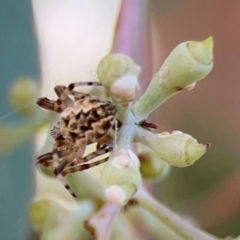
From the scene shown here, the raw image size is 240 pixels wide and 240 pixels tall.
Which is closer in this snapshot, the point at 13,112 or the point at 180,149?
the point at 180,149

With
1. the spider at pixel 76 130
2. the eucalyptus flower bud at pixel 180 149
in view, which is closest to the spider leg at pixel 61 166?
the spider at pixel 76 130

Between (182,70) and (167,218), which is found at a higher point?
(182,70)

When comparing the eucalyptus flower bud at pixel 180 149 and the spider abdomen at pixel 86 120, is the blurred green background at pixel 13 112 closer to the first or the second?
the spider abdomen at pixel 86 120

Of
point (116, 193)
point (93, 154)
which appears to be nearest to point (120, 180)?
point (116, 193)

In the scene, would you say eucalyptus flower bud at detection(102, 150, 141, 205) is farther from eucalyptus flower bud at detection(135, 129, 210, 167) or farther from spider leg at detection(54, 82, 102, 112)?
spider leg at detection(54, 82, 102, 112)

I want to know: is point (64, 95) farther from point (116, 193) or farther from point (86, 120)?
point (116, 193)

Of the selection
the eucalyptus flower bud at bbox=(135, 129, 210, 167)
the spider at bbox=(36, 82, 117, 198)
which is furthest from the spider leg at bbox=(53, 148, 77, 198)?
the eucalyptus flower bud at bbox=(135, 129, 210, 167)
